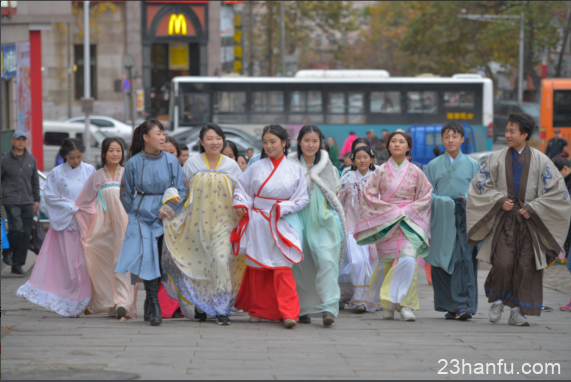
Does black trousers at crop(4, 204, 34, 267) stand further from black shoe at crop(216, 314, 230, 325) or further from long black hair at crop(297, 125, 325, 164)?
long black hair at crop(297, 125, 325, 164)

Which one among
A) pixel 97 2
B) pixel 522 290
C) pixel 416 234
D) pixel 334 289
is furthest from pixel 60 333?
pixel 97 2

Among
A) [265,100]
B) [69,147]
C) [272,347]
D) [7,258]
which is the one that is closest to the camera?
[272,347]

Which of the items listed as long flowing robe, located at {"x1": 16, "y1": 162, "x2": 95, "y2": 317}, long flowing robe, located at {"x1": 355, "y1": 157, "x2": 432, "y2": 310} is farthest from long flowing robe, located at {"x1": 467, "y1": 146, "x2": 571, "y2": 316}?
long flowing robe, located at {"x1": 16, "y1": 162, "x2": 95, "y2": 317}

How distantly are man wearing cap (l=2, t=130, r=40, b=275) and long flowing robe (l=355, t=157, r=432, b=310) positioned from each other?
4.91 meters

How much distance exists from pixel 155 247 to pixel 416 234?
87.0 inches

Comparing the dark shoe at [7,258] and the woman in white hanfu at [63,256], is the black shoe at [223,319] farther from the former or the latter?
the dark shoe at [7,258]

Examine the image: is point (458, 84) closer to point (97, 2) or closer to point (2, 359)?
point (97, 2)

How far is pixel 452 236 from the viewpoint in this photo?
6559 millimetres

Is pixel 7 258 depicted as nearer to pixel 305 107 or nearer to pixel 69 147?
pixel 69 147

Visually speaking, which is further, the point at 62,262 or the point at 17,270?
the point at 17,270

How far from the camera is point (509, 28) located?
3067 centimetres

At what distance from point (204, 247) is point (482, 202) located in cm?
231

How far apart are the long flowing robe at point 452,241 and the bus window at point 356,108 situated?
17.5m

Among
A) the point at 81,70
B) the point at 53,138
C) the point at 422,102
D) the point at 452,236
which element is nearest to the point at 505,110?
the point at 422,102
